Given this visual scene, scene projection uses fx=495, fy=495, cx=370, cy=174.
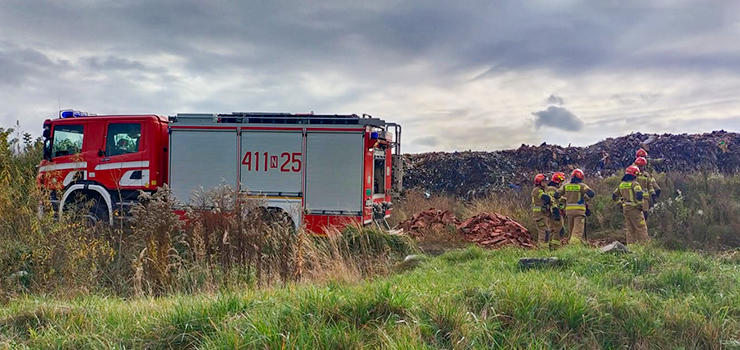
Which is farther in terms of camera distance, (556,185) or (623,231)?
(623,231)

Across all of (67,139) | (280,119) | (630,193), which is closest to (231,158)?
(280,119)

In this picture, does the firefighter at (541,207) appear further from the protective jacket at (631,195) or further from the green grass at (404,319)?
the green grass at (404,319)

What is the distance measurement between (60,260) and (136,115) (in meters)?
5.14

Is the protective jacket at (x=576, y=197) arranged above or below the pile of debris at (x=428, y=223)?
above

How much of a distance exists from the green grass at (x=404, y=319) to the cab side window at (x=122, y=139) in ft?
18.5

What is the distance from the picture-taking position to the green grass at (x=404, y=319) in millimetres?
3494

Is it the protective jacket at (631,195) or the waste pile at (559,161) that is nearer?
the protective jacket at (631,195)

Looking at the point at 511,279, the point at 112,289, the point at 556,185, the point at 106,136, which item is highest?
the point at 106,136

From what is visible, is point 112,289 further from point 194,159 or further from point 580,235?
point 580,235

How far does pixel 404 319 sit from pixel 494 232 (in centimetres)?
764

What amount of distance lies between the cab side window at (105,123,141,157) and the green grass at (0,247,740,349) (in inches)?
223

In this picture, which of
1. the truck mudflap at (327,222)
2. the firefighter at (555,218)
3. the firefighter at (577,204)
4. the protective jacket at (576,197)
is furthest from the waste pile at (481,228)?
the truck mudflap at (327,222)

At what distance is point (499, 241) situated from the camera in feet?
34.3

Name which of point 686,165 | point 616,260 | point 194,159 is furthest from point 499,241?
point 686,165
